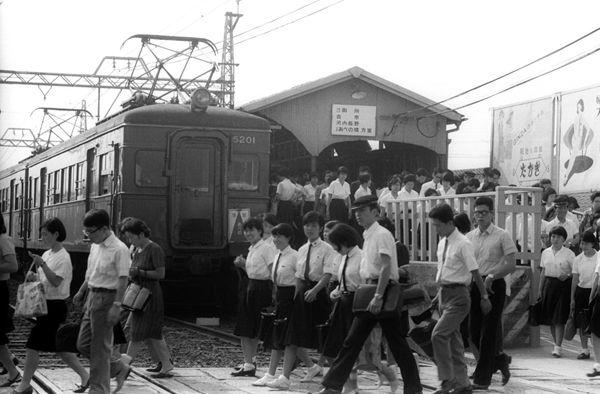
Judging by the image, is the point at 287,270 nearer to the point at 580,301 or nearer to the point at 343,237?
the point at 343,237

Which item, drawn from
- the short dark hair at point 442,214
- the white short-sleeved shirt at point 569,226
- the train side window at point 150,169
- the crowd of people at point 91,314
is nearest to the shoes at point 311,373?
the crowd of people at point 91,314

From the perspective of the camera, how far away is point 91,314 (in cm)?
861

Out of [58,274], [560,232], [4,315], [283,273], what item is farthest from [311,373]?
[560,232]

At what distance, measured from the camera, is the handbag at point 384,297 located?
8852 millimetres

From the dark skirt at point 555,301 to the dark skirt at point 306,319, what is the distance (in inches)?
153

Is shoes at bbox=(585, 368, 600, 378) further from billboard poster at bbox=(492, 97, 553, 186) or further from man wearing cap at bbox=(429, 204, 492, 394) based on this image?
billboard poster at bbox=(492, 97, 553, 186)

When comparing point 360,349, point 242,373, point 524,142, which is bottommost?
point 242,373

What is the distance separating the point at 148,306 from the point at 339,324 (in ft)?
6.29

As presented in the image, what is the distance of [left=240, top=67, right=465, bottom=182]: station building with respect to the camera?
82.7 feet

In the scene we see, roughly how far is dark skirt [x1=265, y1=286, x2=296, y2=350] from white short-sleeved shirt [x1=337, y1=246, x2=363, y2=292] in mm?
857

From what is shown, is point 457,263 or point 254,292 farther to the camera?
point 254,292

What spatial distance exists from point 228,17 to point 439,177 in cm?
2262

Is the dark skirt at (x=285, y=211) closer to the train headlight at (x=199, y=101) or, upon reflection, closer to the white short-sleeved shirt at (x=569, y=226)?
the train headlight at (x=199, y=101)

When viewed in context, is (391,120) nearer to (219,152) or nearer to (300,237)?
(300,237)
